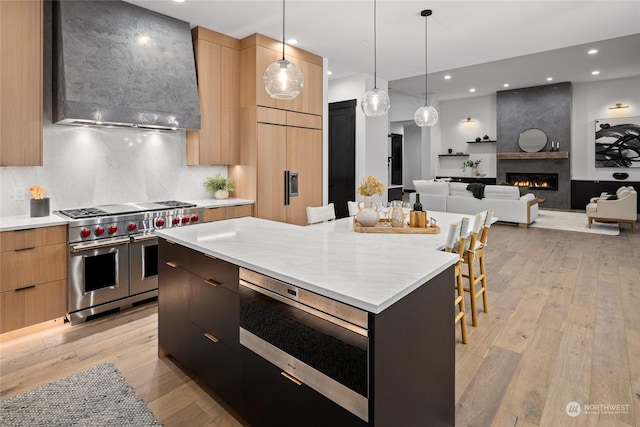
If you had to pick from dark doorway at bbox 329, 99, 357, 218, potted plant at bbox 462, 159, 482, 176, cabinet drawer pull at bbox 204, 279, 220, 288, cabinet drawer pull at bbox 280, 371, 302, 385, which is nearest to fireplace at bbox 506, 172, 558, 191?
potted plant at bbox 462, 159, 482, 176

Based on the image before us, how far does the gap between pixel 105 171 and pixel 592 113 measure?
11.8m

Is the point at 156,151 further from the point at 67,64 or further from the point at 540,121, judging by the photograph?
the point at 540,121

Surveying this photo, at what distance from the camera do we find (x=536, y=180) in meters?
10.8

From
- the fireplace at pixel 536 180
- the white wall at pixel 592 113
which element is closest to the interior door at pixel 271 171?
the fireplace at pixel 536 180

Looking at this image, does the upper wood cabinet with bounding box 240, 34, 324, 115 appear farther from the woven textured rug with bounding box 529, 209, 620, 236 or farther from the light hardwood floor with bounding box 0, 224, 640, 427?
the woven textured rug with bounding box 529, 209, 620, 236

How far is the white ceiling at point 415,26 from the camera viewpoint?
12.2ft

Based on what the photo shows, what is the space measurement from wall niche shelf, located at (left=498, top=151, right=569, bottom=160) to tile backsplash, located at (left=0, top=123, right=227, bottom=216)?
962 cm

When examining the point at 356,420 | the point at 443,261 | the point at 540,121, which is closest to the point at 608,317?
the point at 443,261

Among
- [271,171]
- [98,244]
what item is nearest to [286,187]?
[271,171]

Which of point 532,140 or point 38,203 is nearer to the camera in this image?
point 38,203

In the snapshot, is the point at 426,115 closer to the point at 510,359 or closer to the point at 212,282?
the point at 510,359

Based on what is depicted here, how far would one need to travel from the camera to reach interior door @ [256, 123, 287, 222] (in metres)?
4.52

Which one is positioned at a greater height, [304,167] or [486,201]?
[304,167]

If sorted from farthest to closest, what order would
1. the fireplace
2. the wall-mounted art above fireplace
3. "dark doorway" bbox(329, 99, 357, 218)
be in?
the fireplace → the wall-mounted art above fireplace → "dark doorway" bbox(329, 99, 357, 218)
